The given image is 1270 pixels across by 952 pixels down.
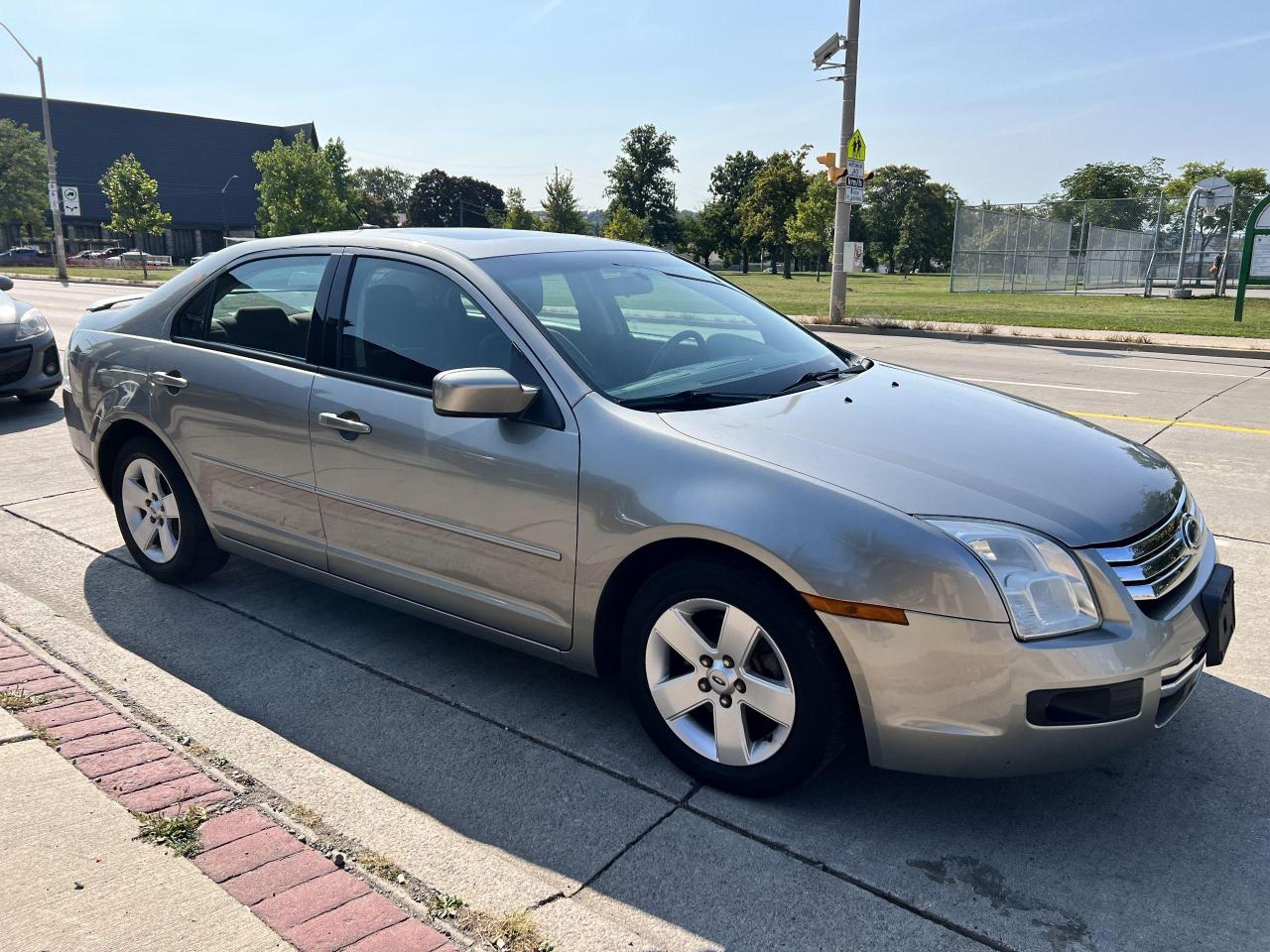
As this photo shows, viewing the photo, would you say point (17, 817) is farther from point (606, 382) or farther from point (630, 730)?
point (606, 382)

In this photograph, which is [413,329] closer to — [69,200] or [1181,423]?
[1181,423]

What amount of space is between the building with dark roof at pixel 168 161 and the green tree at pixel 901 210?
58.4m

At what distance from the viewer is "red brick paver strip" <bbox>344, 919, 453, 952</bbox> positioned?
224 cm

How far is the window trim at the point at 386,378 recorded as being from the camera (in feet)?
10.5

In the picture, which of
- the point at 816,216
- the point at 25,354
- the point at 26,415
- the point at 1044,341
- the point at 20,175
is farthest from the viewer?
the point at 20,175

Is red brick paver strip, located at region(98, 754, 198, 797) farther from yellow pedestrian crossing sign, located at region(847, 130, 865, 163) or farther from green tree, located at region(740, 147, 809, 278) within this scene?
green tree, located at region(740, 147, 809, 278)

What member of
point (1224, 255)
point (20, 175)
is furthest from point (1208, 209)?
point (20, 175)

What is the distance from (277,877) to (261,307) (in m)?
2.48

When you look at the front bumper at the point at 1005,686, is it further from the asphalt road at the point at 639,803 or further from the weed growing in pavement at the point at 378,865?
the weed growing in pavement at the point at 378,865

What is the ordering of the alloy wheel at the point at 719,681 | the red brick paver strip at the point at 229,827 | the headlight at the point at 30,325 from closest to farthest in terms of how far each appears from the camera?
the red brick paver strip at the point at 229,827
the alloy wheel at the point at 719,681
the headlight at the point at 30,325

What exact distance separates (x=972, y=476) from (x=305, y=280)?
2.71 m

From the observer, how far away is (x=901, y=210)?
8675cm

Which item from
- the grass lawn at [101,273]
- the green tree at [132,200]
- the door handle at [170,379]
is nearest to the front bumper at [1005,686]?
the door handle at [170,379]

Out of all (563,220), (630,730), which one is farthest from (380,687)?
(563,220)
